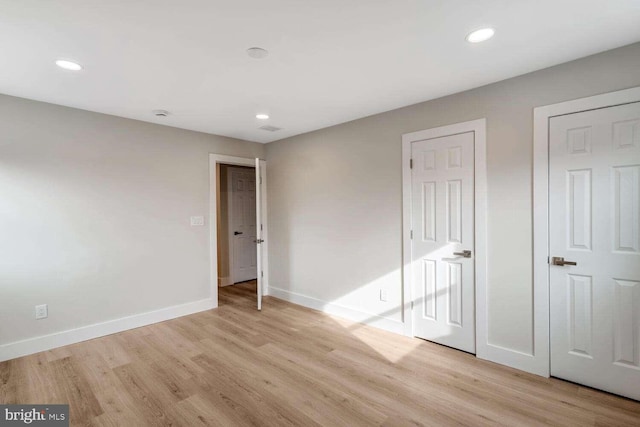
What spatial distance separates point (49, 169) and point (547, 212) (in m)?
4.67

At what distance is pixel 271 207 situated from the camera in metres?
5.05

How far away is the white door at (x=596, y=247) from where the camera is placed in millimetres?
2166

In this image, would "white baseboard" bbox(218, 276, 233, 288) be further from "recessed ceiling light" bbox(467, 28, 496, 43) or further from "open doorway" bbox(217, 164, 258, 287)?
"recessed ceiling light" bbox(467, 28, 496, 43)

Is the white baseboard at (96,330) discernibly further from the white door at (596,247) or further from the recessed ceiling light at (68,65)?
the white door at (596,247)

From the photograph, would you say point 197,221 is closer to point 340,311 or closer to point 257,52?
point 340,311

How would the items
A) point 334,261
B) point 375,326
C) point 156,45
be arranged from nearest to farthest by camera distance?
point 156,45 → point 375,326 → point 334,261

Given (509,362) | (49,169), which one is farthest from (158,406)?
(509,362)

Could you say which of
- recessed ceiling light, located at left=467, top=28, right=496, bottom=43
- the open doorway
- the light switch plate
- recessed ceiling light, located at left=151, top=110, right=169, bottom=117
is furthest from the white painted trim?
recessed ceiling light, located at left=467, top=28, right=496, bottom=43

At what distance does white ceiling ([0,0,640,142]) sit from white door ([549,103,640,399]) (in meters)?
0.62

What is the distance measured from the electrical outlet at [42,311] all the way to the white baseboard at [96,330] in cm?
20

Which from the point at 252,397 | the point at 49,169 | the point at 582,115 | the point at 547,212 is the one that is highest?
the point at 582,115

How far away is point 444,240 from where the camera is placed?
10.0 feet

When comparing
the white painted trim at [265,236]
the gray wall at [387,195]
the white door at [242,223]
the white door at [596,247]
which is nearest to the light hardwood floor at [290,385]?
the white door at [596,247]

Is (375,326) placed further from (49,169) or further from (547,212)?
(49,169)
